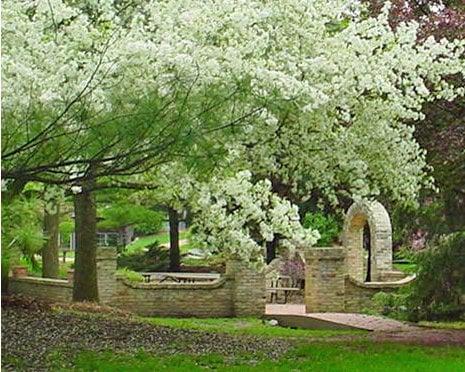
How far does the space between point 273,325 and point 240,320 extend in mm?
1090

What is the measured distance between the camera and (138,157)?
7.50m

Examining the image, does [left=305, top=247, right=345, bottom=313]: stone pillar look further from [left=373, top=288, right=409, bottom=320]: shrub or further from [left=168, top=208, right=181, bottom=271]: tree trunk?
[left=168, top=208, right=181, bottom=271]: tree trunk

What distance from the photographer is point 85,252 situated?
16.7m

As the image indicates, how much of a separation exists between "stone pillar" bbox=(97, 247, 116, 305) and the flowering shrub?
801cm

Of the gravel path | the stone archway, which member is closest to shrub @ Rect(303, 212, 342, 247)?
the stone archway

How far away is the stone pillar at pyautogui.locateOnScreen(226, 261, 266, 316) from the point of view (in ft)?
62.6

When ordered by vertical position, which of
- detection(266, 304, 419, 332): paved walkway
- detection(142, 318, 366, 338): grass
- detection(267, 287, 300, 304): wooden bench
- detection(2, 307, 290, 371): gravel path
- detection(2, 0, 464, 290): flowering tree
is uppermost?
detection(2, 0, 464, 290): flowering tree

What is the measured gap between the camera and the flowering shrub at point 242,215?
10039mm

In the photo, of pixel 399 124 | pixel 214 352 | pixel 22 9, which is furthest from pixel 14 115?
pixel 399 124

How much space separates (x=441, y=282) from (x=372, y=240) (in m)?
8.40

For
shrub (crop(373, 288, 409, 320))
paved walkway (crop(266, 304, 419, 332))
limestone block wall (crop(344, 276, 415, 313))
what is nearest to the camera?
paved walkway (crop(266, 304, 419, 332))

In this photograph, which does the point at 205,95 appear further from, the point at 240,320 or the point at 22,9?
the point at 240,320

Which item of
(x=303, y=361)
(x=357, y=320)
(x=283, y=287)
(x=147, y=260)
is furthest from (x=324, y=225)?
(x=303, y=361)

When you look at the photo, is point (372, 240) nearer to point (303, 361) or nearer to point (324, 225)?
point (324, 225)
